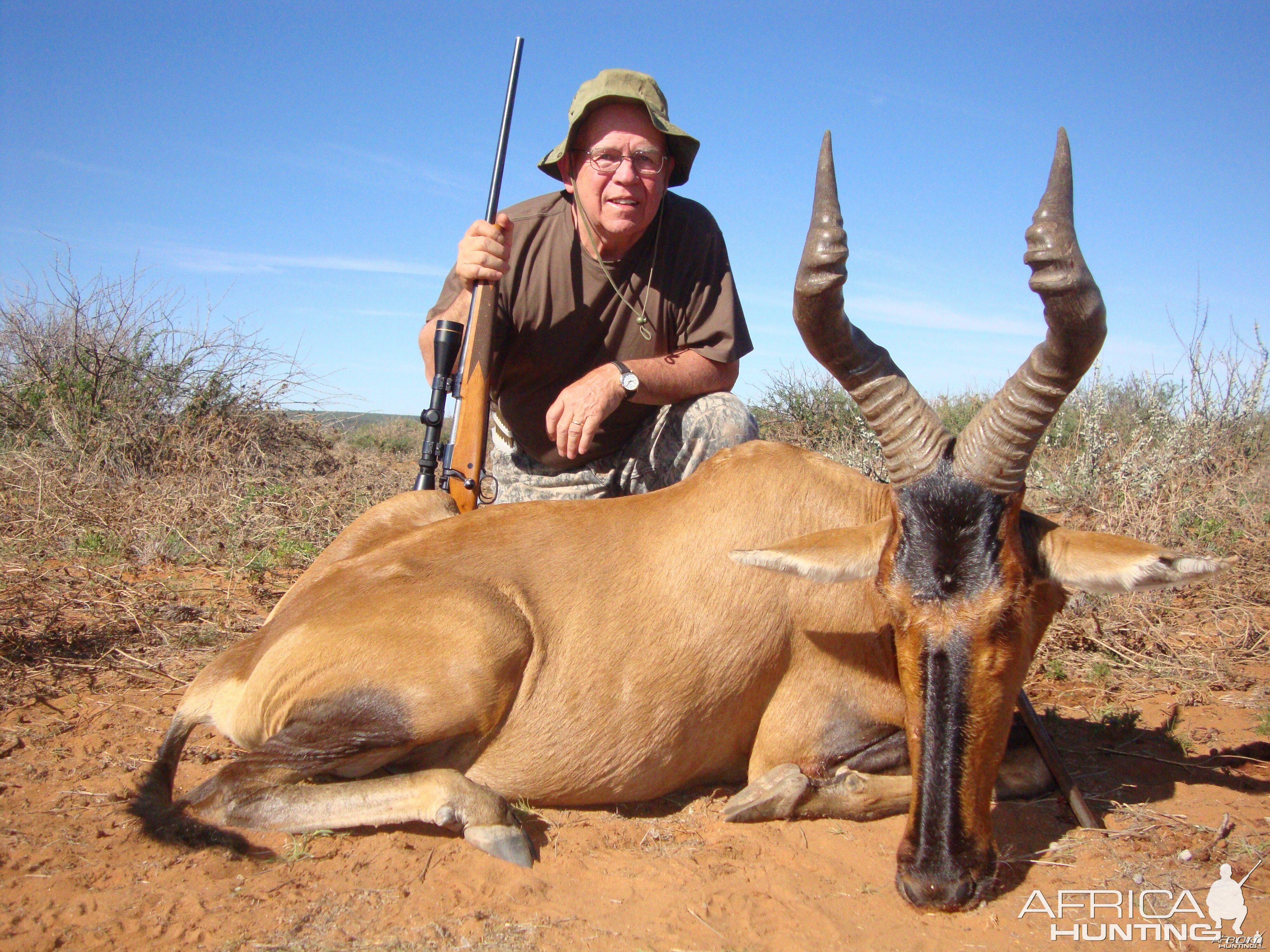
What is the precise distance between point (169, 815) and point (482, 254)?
342 centimetres

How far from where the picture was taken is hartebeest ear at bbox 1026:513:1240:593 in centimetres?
292

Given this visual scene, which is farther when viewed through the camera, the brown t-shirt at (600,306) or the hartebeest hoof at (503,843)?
the brown t-shirt at (600,306)

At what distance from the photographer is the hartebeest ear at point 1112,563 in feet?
9.59

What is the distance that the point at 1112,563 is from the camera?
3.07 meters

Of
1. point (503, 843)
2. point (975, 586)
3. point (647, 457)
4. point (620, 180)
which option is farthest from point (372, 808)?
point (620, 180)

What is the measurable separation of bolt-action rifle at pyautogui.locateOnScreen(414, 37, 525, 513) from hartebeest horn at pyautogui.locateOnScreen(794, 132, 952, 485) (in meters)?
2.47

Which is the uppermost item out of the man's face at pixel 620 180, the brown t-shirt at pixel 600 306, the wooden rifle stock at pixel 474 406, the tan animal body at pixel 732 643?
the man's face at pixel 620 180

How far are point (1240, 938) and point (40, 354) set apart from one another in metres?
11.9

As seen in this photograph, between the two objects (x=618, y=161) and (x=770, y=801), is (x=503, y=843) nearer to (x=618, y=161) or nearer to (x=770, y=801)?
(x=770, y=801)

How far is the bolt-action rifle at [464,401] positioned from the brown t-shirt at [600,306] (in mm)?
389

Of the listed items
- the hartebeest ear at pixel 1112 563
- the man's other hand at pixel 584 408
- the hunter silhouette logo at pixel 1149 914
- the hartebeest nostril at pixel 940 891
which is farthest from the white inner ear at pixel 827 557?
the man's other hand at pixel 584 408

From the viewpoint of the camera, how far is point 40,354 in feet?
34.3

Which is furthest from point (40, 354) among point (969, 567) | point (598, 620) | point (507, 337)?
point (969, 567)

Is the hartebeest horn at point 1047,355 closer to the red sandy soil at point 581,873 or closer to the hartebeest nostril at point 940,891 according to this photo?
the hartebeest nostril at point 940,891
